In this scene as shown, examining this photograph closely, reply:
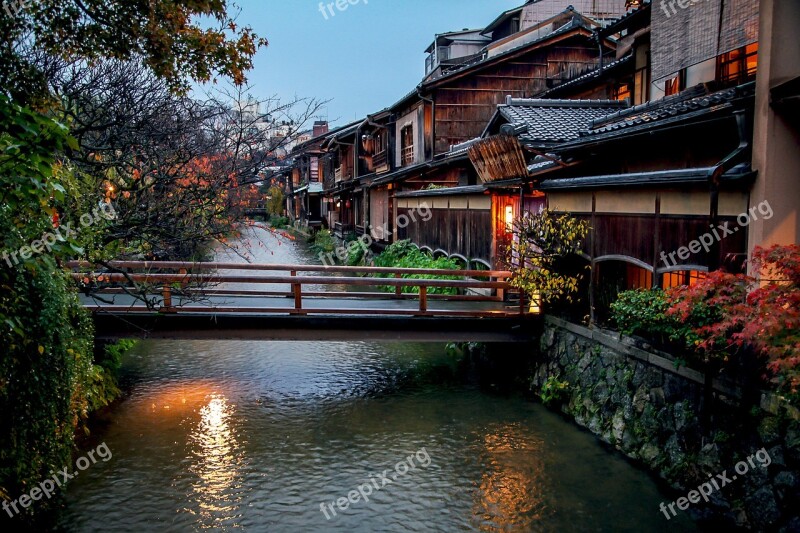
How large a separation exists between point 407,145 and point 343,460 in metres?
25.7

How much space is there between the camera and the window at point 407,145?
1339 inches

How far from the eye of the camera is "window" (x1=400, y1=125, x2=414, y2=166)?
34.0 m

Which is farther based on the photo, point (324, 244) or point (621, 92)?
point (324, 244)

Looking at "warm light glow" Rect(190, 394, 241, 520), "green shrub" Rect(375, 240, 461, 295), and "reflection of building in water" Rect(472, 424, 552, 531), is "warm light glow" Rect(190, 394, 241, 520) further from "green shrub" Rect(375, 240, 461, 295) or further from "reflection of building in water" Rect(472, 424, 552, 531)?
"green shrub" Rect(375, 240, 461, 295)

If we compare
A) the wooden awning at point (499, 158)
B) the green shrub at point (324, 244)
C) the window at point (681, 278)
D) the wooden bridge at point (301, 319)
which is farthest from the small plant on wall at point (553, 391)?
the green shrub at point (324, 244)

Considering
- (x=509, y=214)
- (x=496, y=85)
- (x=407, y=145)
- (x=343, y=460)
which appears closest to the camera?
(x=343, y=460)

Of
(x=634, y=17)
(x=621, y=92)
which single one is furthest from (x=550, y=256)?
(x=621, y=92)

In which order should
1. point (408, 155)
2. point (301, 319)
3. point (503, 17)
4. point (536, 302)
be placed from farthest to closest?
point (503, 17) < point (408, 155) < point (536, 302) < point (301, 319)

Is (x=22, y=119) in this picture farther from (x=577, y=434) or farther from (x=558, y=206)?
(x=558, y=206)

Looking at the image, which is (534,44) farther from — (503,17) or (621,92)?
(503,17)

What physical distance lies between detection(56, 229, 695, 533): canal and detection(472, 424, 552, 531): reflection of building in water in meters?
0.03

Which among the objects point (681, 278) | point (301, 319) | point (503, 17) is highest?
point (503, 17)

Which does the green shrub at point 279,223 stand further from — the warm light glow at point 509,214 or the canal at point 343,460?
the canal at point 343,460

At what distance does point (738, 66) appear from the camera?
12.5 m
